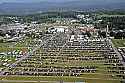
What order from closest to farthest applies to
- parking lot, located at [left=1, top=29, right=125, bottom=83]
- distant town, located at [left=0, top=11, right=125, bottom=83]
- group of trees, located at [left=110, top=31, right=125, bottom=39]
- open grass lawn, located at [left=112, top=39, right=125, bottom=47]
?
1. distant town, located at [left=0, top=11, right=125, bottom=83]
2. parking lot, located at [left=1, top=29, right=125, bottom=83]
3. open grass lawn, located at [left=112, top=39, right=125, bottom=47]
4. group of trees, located at [left=110, top=31, right=125, bottom=39]

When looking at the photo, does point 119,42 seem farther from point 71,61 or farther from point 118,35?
point 71,61

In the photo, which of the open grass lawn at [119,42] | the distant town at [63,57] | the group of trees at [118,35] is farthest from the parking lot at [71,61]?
the group of trees at [118,35]

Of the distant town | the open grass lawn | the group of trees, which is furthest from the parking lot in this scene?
the group of trees

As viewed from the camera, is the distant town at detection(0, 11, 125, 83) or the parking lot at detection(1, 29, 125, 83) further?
the parking lot at detection(1, 29, 125, 83)

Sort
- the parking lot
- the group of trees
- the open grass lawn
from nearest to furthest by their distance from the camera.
→ the parking lot, the open grass lawn, the group of trees

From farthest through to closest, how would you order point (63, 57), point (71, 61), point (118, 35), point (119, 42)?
point (118, 35)
point (119, 42)
point (63, 57)
point (71, 61)

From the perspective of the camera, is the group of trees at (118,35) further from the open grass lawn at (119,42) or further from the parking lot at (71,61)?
the parking lot at (71,61)

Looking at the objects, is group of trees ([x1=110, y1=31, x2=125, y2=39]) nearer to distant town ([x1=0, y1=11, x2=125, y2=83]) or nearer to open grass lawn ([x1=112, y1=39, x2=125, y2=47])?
distant town ([x1=0, y1=11, x2=125, y2=83])

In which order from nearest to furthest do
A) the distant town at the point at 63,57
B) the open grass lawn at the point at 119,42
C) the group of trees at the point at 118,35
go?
the distant town at the point at 63,57, the open grass lawn at the point at 119,42, the group of trees at the point at 118,35

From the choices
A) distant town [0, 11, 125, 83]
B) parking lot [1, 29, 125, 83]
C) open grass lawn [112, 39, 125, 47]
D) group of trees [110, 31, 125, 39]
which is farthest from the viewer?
group of trees [110, 31, 125, 39]

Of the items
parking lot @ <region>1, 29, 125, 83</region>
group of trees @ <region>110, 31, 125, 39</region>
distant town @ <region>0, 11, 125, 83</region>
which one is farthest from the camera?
group of trees @ <region>110, 31, 125, 39</region>

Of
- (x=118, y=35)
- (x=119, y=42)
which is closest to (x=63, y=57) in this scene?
(x=119, y=42)

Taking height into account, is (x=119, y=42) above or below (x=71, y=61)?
below
